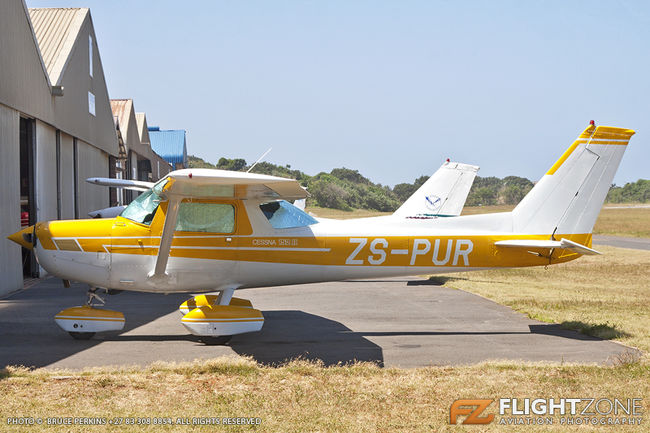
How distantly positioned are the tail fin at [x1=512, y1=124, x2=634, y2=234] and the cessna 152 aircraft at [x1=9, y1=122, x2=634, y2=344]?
0.6 inches

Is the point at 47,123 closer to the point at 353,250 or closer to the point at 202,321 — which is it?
the point at 202,321

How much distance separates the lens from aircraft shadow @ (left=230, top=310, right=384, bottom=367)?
25.4ft

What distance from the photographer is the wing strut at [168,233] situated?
804cm

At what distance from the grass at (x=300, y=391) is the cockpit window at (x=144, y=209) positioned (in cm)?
Result: 252

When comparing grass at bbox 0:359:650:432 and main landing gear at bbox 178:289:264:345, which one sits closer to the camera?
grass at bbox 0:359:650:432

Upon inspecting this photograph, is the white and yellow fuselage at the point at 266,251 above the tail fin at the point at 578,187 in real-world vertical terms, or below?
below

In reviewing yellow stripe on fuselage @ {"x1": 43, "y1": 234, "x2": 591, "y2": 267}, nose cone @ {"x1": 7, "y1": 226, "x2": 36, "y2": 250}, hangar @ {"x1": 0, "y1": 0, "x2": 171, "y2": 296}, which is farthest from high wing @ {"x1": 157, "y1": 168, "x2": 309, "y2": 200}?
hangar @ {"x1": 0, "y1": 0, "x2": 171, "y2": 296}

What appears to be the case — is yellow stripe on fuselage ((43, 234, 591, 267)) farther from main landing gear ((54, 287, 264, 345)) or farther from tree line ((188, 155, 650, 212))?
tree line ((188, 155, 650, 212))

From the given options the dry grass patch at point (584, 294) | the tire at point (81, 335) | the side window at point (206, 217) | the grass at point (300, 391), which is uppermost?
the side window at point (206, 217)

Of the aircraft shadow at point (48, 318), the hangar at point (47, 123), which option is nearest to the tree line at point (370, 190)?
the hangar at point (47, 123)

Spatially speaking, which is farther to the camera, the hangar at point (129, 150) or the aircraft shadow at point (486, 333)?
the hangar at point (129, 150)

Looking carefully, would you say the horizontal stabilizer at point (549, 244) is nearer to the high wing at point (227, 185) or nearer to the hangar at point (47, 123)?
the high wing at point (227, 185)

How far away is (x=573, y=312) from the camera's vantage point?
11.0m

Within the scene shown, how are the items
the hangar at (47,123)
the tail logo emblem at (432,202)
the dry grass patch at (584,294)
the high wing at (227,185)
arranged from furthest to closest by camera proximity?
the tail logo emblem at (432,202) < the hangar at (47,123) < the dry grass patch at (584,294) < the high wing at (227,185)
